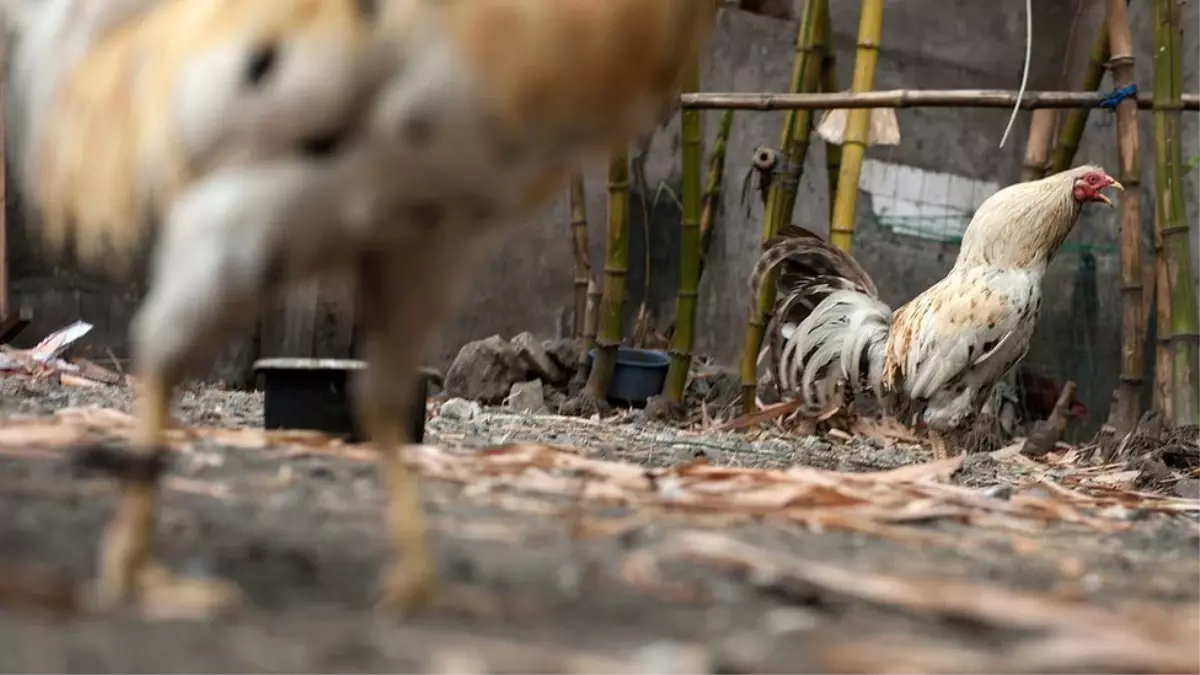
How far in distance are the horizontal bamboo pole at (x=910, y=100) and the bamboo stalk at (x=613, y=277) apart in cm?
82

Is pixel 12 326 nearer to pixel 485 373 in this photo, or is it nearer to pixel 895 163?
pixel 485 373

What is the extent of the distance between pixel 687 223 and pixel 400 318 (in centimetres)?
391

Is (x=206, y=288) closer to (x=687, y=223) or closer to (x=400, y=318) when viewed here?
(x=400, y=318)

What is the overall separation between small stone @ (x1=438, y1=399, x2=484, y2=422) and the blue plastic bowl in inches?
50.7

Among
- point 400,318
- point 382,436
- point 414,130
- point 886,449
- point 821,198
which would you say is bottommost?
point 886,449

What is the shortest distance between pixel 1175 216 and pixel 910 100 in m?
1.24

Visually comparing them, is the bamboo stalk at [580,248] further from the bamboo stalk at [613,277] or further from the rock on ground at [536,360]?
the bamboo stalk at [613,277]

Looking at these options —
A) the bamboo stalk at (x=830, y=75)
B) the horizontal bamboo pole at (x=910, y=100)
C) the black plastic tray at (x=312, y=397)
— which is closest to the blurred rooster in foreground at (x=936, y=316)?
the bamboo stalk at (x=830, y=75)

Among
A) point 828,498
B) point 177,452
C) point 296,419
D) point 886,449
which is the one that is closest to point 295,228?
point 177,452

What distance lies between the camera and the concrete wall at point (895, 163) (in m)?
7.35

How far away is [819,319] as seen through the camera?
16.6ft

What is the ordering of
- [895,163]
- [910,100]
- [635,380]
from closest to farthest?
[910,100]
[635,380]
[895,163]

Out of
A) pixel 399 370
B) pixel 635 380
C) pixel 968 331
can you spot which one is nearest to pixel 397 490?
pixel 399 370

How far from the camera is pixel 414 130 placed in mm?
1150
